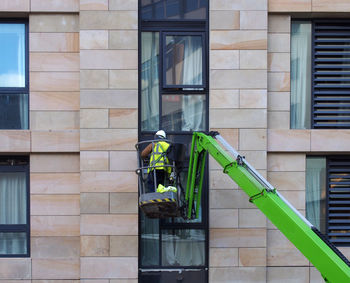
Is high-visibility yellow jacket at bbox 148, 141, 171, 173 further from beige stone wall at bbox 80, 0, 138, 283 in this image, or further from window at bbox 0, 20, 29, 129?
window at bbox 0, 20, 29, 129

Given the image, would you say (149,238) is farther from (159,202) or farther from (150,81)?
(150,81)

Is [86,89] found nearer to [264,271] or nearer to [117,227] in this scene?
[117,227]

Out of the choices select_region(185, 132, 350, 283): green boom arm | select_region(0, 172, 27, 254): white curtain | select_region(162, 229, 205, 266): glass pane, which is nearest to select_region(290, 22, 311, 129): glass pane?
select_region(185, 132, 350, 283): green boom arm

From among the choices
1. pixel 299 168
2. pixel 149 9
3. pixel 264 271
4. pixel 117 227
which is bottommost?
pixel 264 271

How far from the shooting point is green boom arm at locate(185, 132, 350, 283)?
5.24 metres

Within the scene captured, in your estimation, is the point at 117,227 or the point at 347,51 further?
the point at 347,51

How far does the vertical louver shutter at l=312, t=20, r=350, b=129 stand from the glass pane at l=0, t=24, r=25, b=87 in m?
6.30

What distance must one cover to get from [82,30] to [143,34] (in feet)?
4.10

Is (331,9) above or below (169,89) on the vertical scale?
above

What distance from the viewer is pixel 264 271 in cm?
821

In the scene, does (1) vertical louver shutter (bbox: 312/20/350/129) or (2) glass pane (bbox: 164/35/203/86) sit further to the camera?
(1) vertical louver shutter (bbox: 312/20/350/129)

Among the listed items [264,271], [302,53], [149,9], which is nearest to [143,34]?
[149,9]

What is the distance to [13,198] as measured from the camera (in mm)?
8773

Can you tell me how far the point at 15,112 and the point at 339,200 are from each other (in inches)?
281
